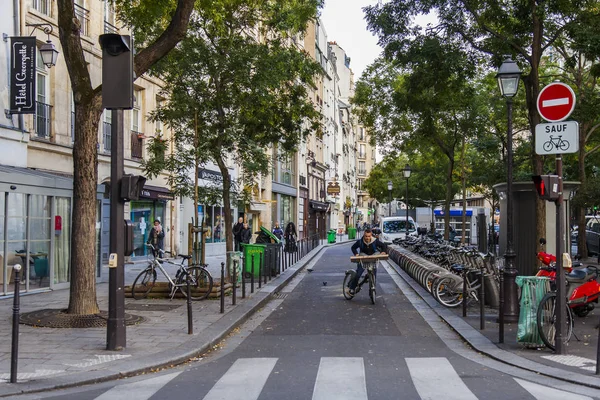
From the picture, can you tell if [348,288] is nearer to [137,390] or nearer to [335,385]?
[335,385]

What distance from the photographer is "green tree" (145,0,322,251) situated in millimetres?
15836

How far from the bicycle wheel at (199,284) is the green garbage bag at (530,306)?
6897 mm

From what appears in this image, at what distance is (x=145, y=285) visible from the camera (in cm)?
1425

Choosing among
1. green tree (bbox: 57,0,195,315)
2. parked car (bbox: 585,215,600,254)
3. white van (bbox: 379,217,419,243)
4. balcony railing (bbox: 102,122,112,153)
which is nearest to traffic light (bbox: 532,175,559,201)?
green tree (bbox: 57,0,195,315)

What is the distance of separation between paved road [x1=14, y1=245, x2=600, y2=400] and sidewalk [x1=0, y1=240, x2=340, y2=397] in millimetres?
233

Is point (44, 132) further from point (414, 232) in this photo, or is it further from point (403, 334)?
point (414, 232)

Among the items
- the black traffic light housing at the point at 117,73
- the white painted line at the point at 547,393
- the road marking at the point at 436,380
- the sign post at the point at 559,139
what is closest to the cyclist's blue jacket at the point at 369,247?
the road marking at the point at 436,380

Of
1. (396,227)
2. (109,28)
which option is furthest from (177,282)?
(396,227)

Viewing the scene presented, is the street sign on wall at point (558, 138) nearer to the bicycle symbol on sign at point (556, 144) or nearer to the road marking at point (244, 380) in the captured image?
the bicycle symbol on sign at point (556, 144)

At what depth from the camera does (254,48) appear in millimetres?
16094

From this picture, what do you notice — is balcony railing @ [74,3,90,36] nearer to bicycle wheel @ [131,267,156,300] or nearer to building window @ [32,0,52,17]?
building window @ [32,0,52,17]

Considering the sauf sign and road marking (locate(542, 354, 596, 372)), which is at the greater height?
the sauf sign

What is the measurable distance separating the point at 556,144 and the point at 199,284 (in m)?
8.24

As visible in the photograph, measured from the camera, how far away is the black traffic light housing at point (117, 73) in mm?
8742
